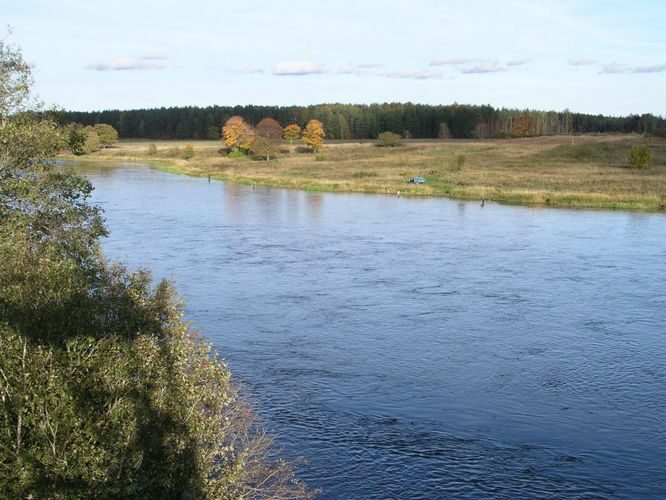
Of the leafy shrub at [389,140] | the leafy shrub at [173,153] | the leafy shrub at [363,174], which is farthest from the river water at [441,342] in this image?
the leafy shrub at [173,153]

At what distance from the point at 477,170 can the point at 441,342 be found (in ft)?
229

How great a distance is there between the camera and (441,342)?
28.9 m

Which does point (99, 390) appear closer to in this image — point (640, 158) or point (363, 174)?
point (363, 174)

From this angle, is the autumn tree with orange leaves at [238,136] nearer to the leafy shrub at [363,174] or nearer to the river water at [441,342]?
the leafy shrub at [363,174]

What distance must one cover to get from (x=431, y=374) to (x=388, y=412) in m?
3.45

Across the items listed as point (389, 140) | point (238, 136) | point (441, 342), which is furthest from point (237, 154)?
point (441, 342)

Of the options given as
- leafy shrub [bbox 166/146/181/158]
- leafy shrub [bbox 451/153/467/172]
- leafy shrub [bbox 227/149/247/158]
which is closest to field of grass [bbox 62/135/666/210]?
leafy shrub [bbox 451/153/467/172]

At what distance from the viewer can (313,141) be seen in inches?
5226

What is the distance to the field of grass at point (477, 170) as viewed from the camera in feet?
233

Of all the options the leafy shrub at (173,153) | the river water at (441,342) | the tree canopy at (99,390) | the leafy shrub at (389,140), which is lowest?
the river water at (441,342)

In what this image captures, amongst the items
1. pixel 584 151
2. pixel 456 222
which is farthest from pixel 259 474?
pixel 584 151

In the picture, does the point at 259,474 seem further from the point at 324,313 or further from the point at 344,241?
the point at 344,241

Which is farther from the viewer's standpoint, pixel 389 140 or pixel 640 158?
pixel 389 140

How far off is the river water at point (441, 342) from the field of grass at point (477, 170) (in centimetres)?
1528
